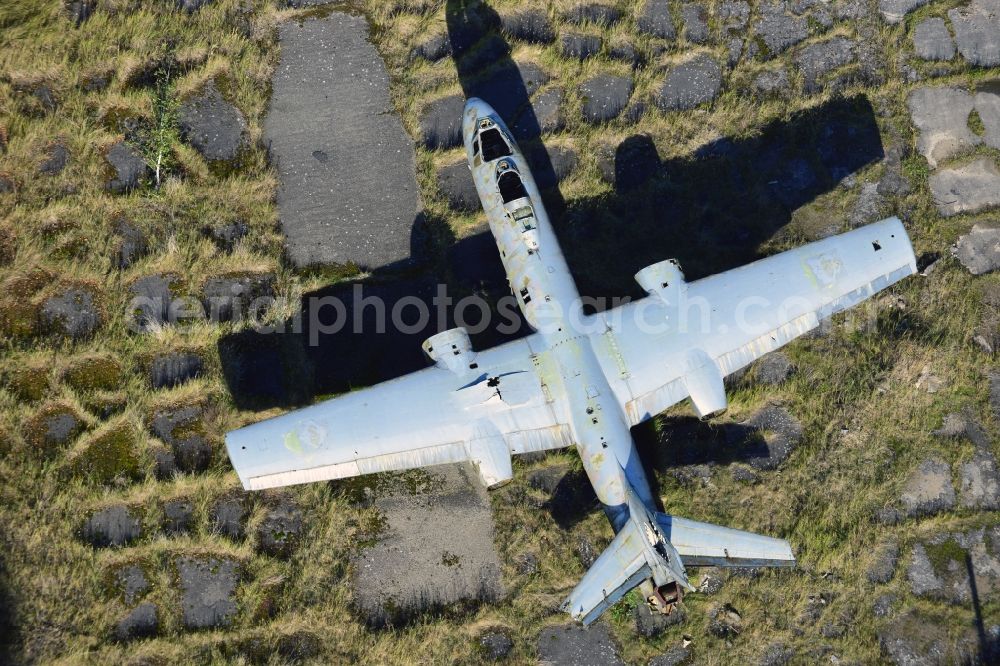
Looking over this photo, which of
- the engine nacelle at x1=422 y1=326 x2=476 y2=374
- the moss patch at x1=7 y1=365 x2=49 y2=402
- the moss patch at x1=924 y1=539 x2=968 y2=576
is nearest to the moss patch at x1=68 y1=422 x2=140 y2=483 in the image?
the moss patch at x1=7 y1=365 x2=49 y2=402

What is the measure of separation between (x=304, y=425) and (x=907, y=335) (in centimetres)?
→ 1306

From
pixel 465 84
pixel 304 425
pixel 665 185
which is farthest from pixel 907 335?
pixel 304 425

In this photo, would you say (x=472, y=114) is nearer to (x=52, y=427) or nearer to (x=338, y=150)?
(x=338, y=150)

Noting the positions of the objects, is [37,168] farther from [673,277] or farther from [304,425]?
[673,277]

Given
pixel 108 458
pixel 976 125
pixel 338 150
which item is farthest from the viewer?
pixel 976 125

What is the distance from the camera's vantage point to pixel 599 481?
12.5 m

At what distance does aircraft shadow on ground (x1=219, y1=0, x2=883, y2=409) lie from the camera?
14.5 meters

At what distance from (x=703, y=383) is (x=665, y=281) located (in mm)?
2140

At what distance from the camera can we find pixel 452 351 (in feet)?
42.0

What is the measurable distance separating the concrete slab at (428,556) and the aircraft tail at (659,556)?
3063 mm

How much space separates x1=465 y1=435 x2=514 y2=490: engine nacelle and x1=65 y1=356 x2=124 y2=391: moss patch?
8073mm

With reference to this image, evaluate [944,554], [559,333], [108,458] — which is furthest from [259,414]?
[944,554]

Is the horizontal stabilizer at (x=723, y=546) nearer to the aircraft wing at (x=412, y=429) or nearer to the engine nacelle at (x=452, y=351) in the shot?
the aircraft wing at (x=412, y=429)

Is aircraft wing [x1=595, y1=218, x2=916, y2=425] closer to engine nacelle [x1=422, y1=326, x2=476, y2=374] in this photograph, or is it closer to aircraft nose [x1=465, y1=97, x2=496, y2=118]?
engine nacelle [x1=422, y1=326, x2=476, y2=374]
